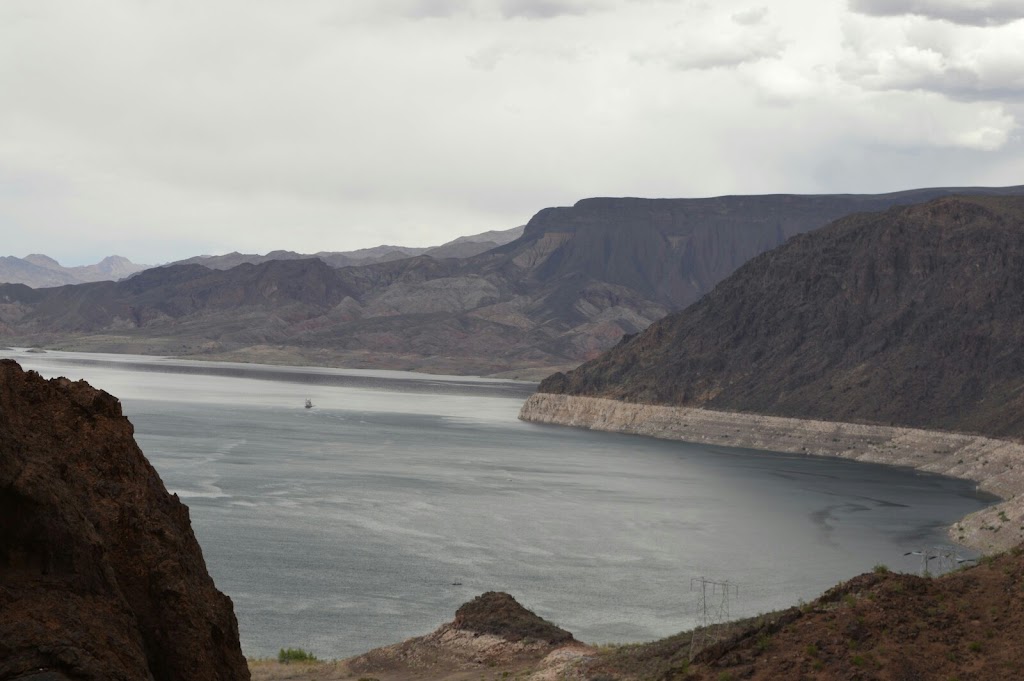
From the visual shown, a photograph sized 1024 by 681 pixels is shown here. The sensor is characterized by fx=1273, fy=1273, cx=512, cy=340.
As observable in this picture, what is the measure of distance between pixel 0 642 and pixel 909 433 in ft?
511

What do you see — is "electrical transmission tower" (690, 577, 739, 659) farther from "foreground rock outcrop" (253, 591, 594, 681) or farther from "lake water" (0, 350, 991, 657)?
"foreground rock outcrop" (253, 591, 594, 681)

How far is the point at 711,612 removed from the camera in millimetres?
62469

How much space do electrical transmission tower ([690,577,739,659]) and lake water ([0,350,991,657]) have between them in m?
0.78

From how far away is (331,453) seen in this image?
471 feet

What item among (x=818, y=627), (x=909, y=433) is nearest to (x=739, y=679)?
(x=818, y=627)

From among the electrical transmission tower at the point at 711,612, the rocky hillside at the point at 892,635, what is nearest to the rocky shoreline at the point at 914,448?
the electrical transmission tower at the point at 711,612

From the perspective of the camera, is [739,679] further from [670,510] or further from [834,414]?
[834,414]

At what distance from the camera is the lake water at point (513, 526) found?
61.6 meters

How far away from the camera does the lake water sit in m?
61.6

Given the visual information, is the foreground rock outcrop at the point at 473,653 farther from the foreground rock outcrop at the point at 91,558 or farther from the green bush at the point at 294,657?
the foreground rock outcrop at the point at 91,558

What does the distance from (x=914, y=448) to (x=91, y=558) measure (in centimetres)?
14851

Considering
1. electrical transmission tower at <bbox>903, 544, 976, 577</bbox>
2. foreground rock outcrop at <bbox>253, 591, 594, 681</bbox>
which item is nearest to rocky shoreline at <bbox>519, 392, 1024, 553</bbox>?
electrical transmission tower at <bbox>903, 544, 976, 577</bbox>

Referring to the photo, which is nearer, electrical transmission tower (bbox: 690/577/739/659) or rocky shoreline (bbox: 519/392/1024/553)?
electrical transmission tower (bbox: 690/577/739/659)

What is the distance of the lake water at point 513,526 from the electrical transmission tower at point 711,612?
78cm
